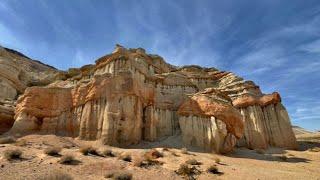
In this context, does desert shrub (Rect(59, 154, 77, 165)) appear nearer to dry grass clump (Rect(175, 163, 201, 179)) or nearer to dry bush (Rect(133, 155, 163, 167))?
dry bush (Rect(133, 155, 163, 167))

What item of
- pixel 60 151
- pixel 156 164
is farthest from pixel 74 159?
pixel 156 164

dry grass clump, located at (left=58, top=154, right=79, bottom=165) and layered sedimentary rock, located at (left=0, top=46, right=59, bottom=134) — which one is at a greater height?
layered sedimentary rock, located at (left=0, top=46, right=59, bottom=134)

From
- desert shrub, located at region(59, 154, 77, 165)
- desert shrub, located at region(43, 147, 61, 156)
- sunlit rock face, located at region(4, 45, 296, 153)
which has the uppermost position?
sunlit rock face, located at region(4, 45, 296, 153)

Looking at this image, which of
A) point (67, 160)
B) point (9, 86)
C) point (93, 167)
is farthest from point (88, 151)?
point (9, 86)

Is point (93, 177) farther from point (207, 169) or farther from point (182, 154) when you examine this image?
point (182, 154)

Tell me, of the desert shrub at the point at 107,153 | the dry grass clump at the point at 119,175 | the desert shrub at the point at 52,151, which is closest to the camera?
the dry grass clump at the point at 119,175

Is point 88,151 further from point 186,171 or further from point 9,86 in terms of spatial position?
point 9,86

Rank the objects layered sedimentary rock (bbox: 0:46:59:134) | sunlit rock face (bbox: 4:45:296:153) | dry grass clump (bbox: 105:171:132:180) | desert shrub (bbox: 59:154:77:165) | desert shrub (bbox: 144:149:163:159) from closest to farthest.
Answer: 1. dry grass clump (bbox: 105:171:132:180)
2. desert shrub (bbox: 59:154:77:165)
3. desert shrub (bbox: 144:149:163:159)
4. sunlit rock face (bbox: 4:45:296:153)
5. layered sedimentary rock (bbox: 0:46:59:134)

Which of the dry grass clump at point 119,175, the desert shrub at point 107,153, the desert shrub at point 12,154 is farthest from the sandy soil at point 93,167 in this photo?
the desert shrub at point 107,153

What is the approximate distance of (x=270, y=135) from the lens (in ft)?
111

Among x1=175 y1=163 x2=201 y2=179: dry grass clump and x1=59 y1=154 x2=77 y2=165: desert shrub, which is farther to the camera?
x1=175 y1=163 x2=201 y2=179: dry grass clump

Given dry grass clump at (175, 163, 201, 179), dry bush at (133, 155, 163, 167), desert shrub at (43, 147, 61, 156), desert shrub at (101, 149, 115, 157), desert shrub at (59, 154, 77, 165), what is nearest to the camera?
desert shrub at (59, 154, 77, 165)

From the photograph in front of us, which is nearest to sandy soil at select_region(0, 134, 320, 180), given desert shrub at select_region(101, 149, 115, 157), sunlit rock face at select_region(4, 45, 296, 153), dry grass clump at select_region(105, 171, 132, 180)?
dry grass clump at select_region(105, 171, 132, 180)

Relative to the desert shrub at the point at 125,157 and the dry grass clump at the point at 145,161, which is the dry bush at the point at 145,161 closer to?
the dry grass clump at the point at 145,161
